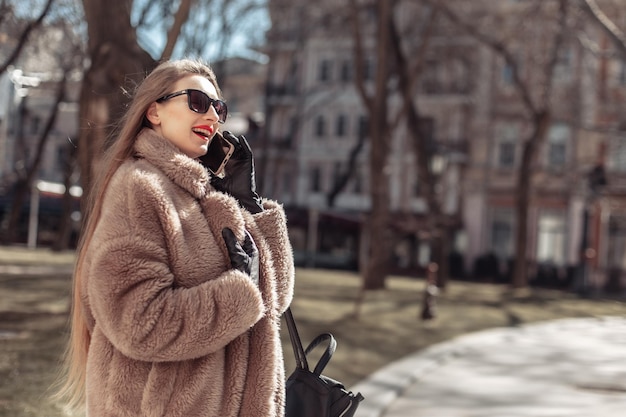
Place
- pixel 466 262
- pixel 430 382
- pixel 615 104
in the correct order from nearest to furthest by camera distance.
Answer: pixel 430 382 → pixel 615 104 → pixel 466 262

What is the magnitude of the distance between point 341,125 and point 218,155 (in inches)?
1937

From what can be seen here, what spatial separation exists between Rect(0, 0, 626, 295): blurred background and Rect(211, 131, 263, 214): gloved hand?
7243 mm

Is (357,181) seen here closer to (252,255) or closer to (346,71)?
(346,71)

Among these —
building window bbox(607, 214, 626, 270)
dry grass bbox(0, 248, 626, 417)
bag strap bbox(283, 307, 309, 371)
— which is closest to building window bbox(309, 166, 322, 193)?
building window bbox(607, 214, 626, 270)

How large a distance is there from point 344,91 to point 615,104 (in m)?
25.1

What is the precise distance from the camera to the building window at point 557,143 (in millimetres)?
44688

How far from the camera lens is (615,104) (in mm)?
28000

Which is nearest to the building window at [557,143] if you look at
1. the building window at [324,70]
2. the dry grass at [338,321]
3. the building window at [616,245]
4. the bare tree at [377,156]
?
the building window at [616,245]

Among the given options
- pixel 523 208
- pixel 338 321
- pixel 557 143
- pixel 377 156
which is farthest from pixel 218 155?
pixel 557 143

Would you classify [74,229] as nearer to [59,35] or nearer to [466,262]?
[466,262]

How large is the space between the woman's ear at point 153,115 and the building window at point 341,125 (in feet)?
161

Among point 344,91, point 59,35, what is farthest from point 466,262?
point 59,35

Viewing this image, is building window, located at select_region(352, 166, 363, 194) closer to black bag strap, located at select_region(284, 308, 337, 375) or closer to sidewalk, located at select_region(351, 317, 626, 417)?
sidewalk, located at select_region(351, 317, 626, 417)

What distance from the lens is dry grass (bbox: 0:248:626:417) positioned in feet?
28.1
